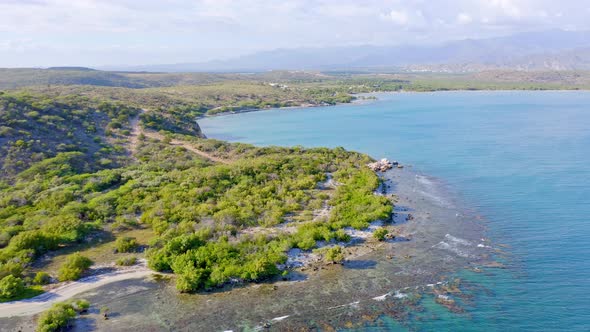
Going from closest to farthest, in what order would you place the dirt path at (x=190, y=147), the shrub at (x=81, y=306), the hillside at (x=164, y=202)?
1. the shrub at (x=81, y=306)
2. the hillside at (x=164, y=202)
3. the dirt path at (x=190, y=147)

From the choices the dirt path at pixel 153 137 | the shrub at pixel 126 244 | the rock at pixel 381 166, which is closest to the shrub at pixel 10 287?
the shrub at pixel 126 244


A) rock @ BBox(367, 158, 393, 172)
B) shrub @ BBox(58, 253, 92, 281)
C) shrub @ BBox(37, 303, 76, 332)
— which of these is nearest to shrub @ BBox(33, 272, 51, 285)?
shrub @ BBox(58, 253, 92, 281)

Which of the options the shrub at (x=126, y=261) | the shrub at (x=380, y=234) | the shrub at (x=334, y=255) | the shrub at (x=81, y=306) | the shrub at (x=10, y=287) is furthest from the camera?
the shrub at (x=380, y=234)

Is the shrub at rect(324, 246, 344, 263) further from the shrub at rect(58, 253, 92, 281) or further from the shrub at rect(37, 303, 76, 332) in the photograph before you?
the shrub at rect(58, 253, 92, 281)

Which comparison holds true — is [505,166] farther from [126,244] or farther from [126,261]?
[126,261]

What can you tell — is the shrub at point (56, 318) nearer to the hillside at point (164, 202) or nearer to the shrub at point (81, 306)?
the shrub at point (81, 306)

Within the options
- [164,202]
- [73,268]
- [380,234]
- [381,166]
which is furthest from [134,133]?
[380,234]
